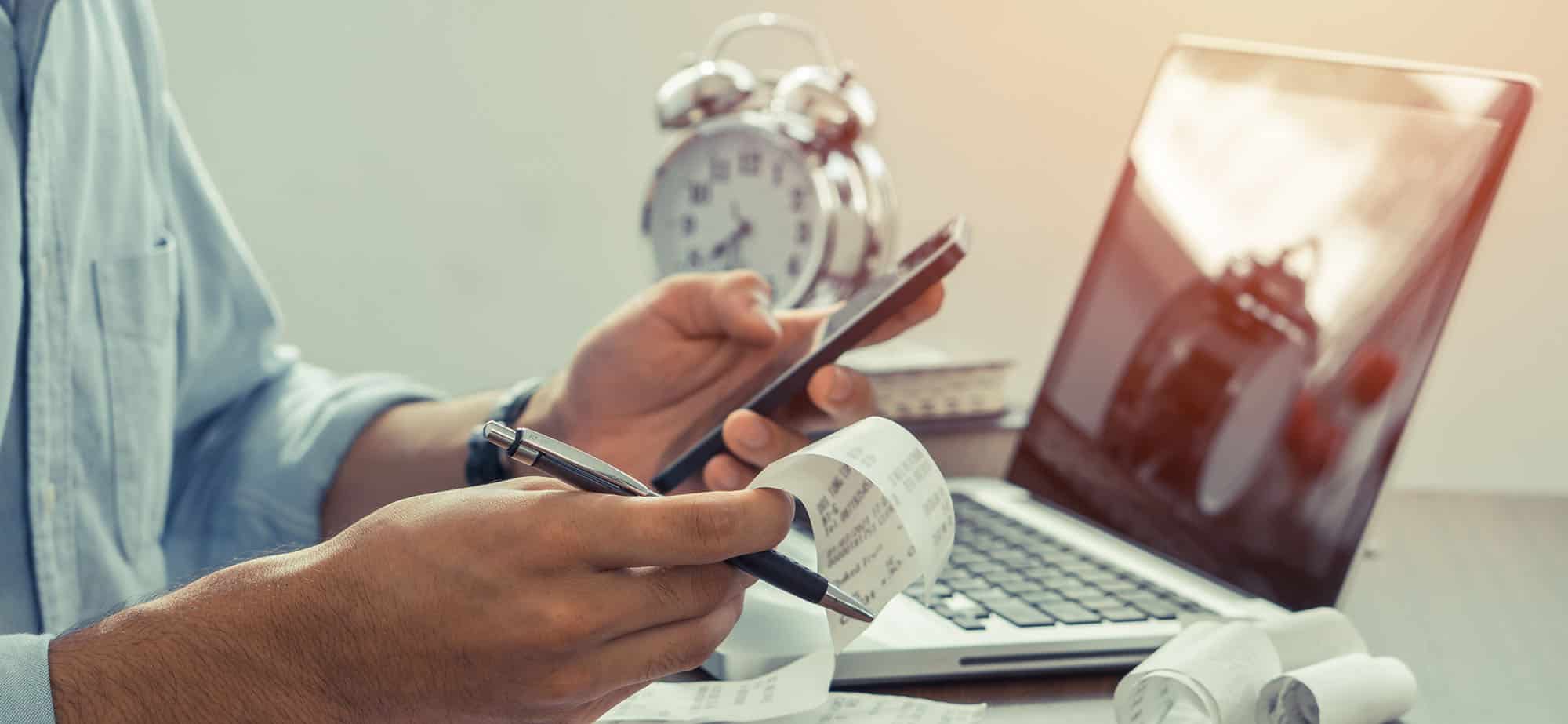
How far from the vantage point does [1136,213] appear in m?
1.08

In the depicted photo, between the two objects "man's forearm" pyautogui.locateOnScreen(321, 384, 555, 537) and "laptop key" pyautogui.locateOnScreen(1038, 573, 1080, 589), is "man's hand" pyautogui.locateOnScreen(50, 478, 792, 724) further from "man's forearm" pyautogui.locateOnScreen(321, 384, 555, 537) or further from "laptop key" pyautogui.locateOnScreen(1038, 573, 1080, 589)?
"man's forearm" pyautogui.locateOnScreen(321, 384, 555, 537)

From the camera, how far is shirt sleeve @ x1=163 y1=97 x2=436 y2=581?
1.05 metres

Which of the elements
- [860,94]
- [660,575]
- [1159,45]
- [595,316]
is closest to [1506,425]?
[1159,45]

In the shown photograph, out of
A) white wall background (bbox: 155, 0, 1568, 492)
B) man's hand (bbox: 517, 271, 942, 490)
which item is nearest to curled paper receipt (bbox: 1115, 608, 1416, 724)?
man's hand (bbox: 517, 271, 942, 490)

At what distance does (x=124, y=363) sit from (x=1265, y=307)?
81 centimetres

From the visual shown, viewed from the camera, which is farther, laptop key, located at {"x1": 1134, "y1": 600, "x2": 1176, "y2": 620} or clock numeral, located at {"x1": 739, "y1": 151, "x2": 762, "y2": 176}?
clock numeral, located at {"x1": 739, "y1": 151, "x2": 762, "y2": 176}

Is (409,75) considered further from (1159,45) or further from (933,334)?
(1159,45)

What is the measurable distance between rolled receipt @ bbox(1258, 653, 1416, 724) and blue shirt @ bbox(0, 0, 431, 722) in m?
0.62

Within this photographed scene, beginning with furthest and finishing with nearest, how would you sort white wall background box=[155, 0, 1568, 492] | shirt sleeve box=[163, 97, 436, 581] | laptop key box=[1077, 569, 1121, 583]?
white wall background box=[155, 0, 1568, 492] < shirt sleeve box=[163, 97, 436, 581] < laptop key box=[1077, 569, 1121, 583]

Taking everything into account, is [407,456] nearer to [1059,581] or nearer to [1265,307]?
[1059,581]

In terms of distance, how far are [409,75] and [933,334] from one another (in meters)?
0.74

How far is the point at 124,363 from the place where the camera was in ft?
3.15

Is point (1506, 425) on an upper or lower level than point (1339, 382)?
lower

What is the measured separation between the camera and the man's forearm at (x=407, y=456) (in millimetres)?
1001
